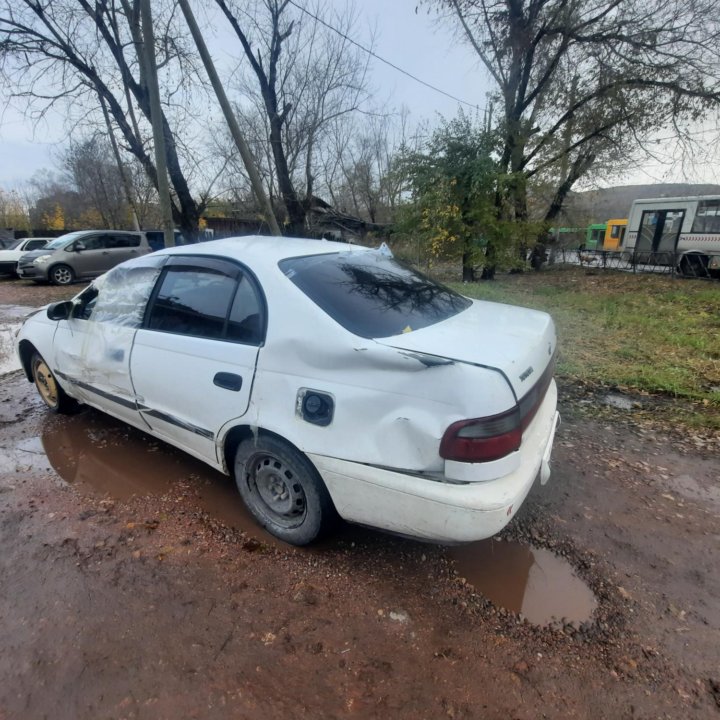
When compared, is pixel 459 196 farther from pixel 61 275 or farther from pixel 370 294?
pixel 61 275

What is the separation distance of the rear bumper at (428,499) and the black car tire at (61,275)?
1459 centimetres

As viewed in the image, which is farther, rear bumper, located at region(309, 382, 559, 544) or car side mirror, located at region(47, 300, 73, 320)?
car side mirror, located at region(47, 300, 73, 320)

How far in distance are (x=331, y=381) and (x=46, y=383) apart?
3.54 meters

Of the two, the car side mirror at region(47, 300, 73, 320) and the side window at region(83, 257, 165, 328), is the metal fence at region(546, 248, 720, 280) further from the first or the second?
the car side mirror at region(47, 300, 73, 320)

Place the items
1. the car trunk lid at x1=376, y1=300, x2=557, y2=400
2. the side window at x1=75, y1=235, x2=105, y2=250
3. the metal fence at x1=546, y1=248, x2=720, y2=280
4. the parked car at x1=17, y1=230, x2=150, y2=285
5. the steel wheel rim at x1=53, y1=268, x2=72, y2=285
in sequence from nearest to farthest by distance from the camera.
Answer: the car trunk lid at x1=376, y1=300, x2=557, y2=400
the parked car at x1=17, y1=230, x2=150, y2=285
the steel wheel rim at x1=53, y1=268, x2=72, y2=285
the metal fence at x1=546, y1=248, x2=720, y2=280
the side window at x1=75, y1=235, x2=105, y2=250

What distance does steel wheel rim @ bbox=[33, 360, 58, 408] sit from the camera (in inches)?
155

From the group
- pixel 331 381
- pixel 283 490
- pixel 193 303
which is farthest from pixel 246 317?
pixel 283 490

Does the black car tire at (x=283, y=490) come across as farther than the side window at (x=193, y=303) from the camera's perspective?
No

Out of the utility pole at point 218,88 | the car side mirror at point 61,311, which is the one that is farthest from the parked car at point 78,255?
the car side mirror at point 61,311

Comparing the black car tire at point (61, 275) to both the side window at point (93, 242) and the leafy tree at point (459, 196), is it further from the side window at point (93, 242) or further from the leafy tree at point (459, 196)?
the leafy tree at point (459, 196)

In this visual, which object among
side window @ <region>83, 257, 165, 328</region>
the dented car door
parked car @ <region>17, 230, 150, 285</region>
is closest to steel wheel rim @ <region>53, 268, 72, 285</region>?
parked car @ <region>17, 230, 150, 285</region>

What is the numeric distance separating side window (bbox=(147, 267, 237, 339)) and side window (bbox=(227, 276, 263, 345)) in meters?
0.06

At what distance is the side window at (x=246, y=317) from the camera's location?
7.46ft

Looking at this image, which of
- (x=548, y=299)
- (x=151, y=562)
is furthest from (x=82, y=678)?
(x=548, y=299)
